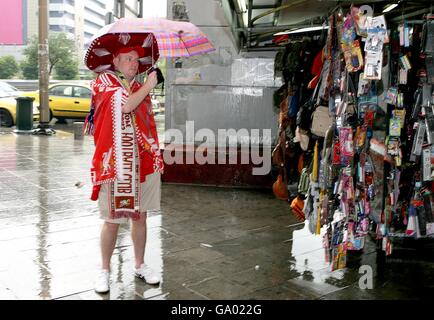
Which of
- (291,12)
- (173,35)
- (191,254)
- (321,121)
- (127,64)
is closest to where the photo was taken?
(127,64)

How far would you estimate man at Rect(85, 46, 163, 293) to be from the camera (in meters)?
3.40

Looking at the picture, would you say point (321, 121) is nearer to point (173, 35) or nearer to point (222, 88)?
point (173, 35)

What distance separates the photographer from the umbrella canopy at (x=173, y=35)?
3.43 m

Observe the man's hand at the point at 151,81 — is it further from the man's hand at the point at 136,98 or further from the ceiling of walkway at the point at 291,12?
the ceiling of walkway at the point at 291,12

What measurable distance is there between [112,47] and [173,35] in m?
0.52

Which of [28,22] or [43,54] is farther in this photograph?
[28,22]

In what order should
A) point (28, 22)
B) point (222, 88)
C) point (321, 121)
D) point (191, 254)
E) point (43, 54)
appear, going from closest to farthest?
point (321, 121) < point (191, 254) < point (222, 88) < point (43, 54) < point (28, 22)

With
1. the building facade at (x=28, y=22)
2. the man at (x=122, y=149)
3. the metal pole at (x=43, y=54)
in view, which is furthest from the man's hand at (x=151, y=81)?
the building facade at (x=28, y=22)

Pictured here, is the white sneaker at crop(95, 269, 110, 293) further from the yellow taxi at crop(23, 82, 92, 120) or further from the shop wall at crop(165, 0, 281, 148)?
the yellow taxi at crop(23, 82, 92, 120)

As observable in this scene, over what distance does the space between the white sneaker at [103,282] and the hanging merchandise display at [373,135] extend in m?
1.69

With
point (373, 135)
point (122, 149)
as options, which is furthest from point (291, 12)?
point (122, 149)

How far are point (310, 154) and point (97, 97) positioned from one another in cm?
202

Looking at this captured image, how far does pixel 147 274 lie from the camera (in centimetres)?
372
